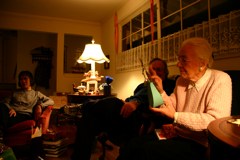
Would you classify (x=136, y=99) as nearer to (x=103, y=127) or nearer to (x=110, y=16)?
(x=103, y=127)

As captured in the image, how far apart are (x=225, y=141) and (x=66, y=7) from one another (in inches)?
153

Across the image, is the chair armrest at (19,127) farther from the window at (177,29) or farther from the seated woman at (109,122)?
the window at (177,29)

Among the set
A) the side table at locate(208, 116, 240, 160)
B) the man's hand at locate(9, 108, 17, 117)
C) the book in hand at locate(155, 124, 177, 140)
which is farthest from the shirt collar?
the man's hand at locate(9, 108, 17, 117)

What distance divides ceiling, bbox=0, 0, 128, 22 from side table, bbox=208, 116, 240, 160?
3.26 metres

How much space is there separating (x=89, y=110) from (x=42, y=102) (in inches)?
44.0

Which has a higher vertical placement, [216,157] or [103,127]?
[216,157]

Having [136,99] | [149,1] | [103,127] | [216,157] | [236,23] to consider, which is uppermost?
[149,1]

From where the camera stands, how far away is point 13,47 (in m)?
5.74

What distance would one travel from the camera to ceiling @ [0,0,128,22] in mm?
3666

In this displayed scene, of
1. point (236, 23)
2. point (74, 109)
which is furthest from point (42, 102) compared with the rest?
point (236, 23)

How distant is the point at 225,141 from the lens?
1.94 ft

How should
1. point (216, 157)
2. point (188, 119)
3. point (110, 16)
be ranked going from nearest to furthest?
point (216, 157)
point (188, 119)
point (110, 16)

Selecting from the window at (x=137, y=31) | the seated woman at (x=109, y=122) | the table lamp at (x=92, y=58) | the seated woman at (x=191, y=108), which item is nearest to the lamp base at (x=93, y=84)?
the table lamp at (x=92, y=58)

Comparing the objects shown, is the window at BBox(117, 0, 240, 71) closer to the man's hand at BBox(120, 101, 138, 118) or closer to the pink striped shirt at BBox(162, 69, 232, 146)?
the pink striped shirt at BBox(162, 69, 232, 146)
